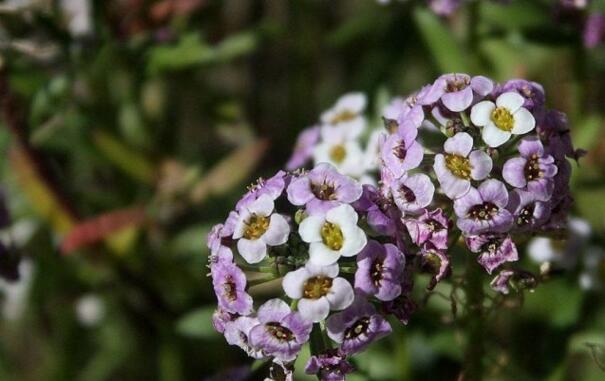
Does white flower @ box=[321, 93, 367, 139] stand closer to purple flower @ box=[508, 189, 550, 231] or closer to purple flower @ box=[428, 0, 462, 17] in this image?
purple flower @ box=[428, 0, 462, 17]

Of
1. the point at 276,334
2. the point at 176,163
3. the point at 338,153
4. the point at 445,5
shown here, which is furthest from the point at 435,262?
the point at 176,163

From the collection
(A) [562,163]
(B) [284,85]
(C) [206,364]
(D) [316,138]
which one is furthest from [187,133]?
(A) [562,163]

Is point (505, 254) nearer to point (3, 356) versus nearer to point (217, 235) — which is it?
point (217, 235)

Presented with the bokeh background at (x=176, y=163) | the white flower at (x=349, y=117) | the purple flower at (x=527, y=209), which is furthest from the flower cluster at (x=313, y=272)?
the bokeh background at (x=176, y=163)

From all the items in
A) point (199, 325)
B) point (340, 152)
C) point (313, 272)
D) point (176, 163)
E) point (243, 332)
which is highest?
Result: point (313, 272)

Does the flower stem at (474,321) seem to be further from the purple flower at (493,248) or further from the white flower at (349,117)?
the white flower at (349,117)

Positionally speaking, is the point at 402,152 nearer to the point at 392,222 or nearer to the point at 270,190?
the point at 392,222

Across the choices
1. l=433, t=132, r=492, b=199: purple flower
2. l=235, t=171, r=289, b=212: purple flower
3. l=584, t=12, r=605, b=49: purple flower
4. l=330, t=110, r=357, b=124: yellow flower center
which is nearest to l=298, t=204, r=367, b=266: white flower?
l=235, t=171, r=289, b=212: purple flower
